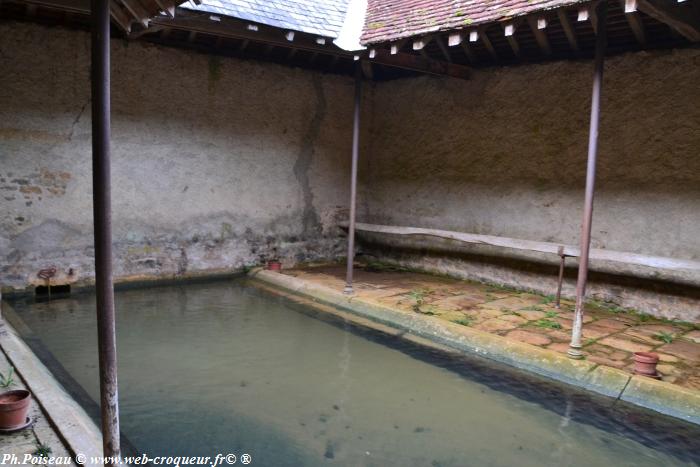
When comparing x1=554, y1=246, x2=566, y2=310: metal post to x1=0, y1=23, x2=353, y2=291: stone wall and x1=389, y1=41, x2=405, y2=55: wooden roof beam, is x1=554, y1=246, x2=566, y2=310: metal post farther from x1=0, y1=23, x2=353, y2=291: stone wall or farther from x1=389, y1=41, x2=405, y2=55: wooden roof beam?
x1=0, y1=23, x2=353, y2=291: stone wall

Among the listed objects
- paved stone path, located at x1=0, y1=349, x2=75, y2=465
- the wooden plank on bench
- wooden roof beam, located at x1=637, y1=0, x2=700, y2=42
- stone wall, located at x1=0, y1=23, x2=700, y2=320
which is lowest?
paved stone path, located at x1=0, y1=349, x2=75, y2=465

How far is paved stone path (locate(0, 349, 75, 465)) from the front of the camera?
111 inches

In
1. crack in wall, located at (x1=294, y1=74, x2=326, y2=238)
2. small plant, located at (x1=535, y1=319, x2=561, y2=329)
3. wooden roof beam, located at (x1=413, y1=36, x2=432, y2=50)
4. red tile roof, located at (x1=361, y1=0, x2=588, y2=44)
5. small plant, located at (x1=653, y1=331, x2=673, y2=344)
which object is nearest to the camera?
red tile roof, located at (x1=361, y1=0, x2=588, y2=44)

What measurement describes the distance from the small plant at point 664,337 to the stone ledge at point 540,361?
1.32 m

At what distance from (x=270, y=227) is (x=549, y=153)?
4885mm

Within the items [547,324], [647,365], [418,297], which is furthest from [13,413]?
[547,324]

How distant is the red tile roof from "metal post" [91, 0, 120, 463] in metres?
4.06

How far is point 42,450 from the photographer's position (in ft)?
9.30

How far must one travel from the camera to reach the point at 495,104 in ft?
26.4

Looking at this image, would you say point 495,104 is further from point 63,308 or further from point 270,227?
point 63,308

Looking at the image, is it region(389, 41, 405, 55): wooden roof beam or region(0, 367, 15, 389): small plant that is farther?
region(389, 41, 405, 55): wooden roof beam

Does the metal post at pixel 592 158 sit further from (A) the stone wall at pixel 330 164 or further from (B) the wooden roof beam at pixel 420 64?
(B) the wooden roof beam at pixel 420 64

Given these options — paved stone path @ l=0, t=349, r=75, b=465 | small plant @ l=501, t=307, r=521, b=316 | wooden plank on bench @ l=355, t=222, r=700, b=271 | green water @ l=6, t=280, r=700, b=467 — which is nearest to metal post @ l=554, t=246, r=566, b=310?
wooden plank on bench @ l=355, t=222, r=700, b=271

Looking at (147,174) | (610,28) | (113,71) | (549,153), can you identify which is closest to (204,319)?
(147,174)
